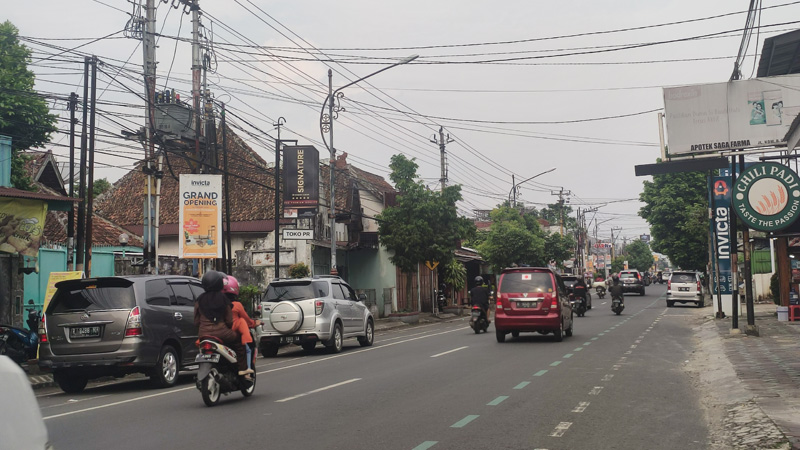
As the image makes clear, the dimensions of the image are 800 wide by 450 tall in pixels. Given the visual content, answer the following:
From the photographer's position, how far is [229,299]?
36.2 feet

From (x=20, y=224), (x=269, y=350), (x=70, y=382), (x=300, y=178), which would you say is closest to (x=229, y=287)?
(x=70, y=382)

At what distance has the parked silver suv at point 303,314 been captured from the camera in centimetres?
1942

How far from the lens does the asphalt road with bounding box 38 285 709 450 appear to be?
26.4 feet

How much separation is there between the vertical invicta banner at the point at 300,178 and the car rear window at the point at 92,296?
19223 mm

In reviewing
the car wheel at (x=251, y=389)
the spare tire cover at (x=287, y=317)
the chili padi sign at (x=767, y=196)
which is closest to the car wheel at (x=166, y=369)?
the car wheel at (x=251, y=389)

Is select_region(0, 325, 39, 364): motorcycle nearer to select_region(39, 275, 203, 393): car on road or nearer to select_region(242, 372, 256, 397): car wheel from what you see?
select_region(39, 275, 203, 393): car on road

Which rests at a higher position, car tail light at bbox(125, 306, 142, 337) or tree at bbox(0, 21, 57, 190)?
tree at bbox(0, 21, 57, 190)

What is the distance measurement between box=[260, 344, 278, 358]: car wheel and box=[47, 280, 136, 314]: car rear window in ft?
24.3

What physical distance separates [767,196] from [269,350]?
12828 mm

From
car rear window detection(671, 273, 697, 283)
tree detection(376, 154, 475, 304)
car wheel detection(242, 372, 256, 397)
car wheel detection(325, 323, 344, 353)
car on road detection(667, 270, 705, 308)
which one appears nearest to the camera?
car wheel detection(242, 372, 256, 397)

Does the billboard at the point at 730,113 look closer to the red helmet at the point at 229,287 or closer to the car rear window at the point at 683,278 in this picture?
the red helmet at the point at 229,287

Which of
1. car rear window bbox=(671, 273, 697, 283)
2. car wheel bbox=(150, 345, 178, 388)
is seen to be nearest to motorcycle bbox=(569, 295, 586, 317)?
car rear window bbox=(671, 273, 697, 283)

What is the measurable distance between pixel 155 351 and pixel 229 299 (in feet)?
10.5

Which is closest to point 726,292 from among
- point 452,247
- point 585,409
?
point 452,247
